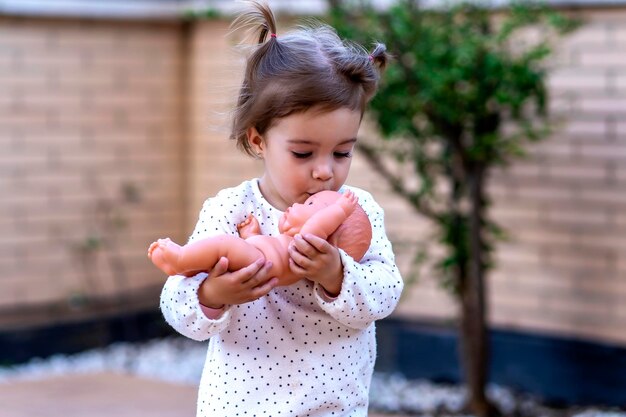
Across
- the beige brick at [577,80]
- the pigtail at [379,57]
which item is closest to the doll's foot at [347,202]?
the pigtail at [379,57]

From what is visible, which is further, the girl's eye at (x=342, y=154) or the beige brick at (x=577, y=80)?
the beige brick at (x=577, y=80)

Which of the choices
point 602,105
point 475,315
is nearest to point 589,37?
point 602,105

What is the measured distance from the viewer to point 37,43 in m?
7.02

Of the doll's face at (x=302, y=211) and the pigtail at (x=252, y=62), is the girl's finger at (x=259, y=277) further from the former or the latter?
the pigtail at (x=252, y=62)

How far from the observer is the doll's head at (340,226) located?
8.63 ft

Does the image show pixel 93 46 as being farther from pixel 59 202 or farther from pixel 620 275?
pixel 620 275

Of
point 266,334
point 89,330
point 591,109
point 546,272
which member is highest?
point 591,109

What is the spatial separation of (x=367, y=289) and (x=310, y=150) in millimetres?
350

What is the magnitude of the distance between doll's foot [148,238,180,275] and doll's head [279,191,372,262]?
0.86 feet

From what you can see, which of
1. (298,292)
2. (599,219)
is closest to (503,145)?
(599,219)

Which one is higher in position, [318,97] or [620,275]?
[318,97]

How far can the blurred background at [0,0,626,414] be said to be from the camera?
586 centimetres

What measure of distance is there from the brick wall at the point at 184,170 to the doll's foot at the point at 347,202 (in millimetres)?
2827

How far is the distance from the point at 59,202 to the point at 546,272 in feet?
9.95
